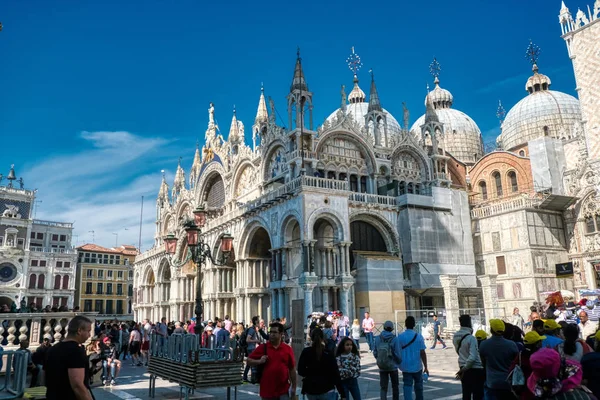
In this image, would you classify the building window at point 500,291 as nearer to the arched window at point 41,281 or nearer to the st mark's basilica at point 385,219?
the st mark's basilica at point 385,219

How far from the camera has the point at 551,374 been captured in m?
4.45

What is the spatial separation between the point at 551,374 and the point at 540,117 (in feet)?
157

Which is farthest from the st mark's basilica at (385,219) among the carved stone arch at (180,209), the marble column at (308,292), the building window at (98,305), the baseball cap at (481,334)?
the building window at (98,305)

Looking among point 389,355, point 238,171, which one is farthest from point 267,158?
point 389,355

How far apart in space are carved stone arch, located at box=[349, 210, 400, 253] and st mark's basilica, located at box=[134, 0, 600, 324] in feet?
0.21

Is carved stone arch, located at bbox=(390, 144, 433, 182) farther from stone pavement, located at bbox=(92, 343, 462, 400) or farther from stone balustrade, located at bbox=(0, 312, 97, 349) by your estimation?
stone balustrade, located at bbox=(0, 312, 97, 349)

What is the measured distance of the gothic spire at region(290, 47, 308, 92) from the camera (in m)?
29.7

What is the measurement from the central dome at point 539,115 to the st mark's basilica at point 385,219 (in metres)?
7.89

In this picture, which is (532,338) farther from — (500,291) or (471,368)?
(500,291)

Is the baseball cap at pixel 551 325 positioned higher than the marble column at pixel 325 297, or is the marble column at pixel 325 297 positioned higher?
the marble column at pixel 325 297

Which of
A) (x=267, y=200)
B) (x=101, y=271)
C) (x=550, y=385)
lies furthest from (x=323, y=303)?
(x=101, y=271)

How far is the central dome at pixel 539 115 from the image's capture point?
45719 mm

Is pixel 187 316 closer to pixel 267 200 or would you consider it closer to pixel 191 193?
pixel 191 193

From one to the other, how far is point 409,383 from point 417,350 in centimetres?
55
